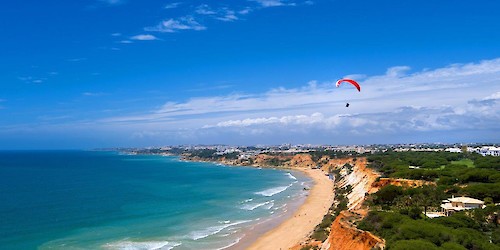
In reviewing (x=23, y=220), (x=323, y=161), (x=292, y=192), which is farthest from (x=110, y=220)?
(x=323, y=161)

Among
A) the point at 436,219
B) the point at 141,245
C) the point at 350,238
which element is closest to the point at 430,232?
the point at 436,219

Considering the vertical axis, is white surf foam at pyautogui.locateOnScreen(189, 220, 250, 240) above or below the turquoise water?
below

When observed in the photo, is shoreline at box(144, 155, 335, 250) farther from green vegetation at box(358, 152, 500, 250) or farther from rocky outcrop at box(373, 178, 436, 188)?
green vegetation at box(358, 152, 500, 250)

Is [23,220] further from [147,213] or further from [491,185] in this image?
[491,185]

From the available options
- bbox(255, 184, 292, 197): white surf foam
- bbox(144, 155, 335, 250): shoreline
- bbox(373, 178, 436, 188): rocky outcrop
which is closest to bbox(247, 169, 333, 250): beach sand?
bbox(144, 155, 335, 250): shoreline

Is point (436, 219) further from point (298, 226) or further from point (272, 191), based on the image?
point (272, 191)
